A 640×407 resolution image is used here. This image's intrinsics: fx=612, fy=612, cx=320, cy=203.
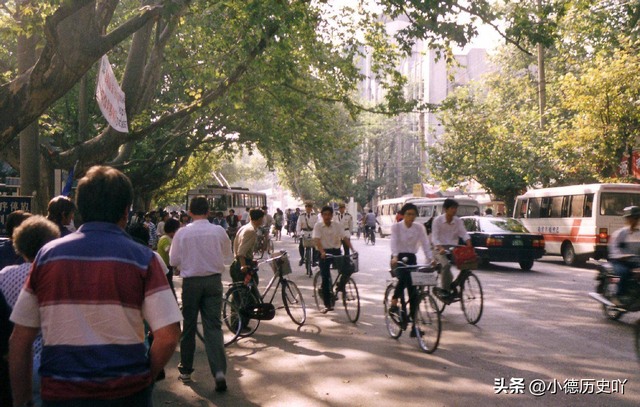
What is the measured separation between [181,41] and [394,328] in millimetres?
14478

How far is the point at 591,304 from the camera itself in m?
11.1

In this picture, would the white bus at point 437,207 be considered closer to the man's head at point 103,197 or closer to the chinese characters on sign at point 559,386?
the chinese characters on sign at point 559,386

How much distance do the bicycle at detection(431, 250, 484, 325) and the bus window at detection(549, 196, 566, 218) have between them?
13269 mm

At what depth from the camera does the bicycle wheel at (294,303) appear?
9195 millimetres

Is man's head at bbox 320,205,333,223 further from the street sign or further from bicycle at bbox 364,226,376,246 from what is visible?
bicycle at bbox 364,226,376,246

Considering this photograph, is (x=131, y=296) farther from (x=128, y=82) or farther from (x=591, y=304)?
(x=128, y=82)

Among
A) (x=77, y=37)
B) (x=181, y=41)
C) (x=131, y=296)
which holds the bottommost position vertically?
(x=131, y=296)

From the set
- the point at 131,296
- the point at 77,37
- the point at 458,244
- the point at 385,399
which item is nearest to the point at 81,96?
the point at 77,37

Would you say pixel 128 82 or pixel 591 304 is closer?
pixel 591 304

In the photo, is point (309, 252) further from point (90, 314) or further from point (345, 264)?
point (90, 314)

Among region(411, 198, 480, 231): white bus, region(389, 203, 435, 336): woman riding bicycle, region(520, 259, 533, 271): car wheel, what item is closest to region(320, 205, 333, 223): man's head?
region(389, 203, 435, 336): woman riding bicycle

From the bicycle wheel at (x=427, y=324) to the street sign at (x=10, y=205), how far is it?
6287mm

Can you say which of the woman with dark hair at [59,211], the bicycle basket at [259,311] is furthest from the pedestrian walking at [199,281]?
the bicycle basket at [259,311]

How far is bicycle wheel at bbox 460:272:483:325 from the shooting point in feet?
29.8
